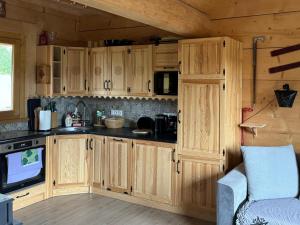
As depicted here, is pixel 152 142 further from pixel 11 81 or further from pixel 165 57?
pixel 11 81

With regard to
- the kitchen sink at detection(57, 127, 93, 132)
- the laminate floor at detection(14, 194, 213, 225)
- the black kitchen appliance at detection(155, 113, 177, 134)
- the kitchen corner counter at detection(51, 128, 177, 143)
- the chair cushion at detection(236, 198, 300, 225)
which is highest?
the black kitchen appliance at detection(155, 113, 177, 134)

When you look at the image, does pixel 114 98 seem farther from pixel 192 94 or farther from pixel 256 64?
pixel 256 64

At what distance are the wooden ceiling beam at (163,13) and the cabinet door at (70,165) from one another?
2.02 meters

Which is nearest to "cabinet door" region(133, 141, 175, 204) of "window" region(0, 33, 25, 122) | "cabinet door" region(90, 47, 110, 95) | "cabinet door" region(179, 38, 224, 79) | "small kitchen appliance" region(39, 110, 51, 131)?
"cabinet door" region(179, 38, 224, 79)

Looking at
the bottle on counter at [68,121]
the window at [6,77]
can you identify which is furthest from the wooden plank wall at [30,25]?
the bottle on counter at [68,121]

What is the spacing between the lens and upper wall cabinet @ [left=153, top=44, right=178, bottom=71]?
4.31 m

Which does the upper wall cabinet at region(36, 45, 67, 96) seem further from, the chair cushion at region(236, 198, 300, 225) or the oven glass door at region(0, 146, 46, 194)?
the chair cushion at region(236, 198, 300, 225)

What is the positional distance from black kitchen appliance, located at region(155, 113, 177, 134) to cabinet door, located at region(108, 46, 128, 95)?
0.60 metres

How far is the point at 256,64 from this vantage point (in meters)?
4.07

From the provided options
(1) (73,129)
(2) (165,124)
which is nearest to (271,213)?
(2) (165,124)

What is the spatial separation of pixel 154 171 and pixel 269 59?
187 centimetres

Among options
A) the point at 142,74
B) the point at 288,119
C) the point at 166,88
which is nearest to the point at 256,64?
the point at 288,119

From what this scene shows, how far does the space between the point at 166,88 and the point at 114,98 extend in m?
1.12

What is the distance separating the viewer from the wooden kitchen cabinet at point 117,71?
475cm
